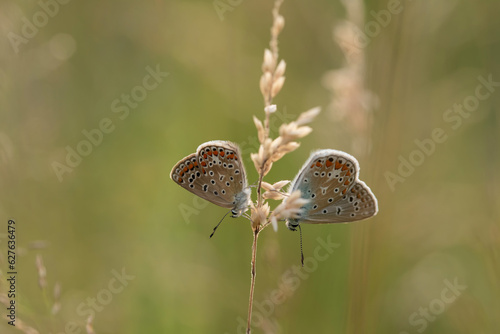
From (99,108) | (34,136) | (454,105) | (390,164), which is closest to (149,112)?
(99,108)

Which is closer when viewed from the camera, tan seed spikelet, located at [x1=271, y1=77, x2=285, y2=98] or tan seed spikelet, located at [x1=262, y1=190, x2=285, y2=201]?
tan seed spikelet, located at [x1=271, y1=77, x2=285, y2=98]

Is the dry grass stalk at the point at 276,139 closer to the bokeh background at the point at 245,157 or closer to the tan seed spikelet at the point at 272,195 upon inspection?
the tan seed spikelet at the point at 272,195

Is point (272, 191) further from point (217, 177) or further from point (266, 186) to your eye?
point (217, 177)

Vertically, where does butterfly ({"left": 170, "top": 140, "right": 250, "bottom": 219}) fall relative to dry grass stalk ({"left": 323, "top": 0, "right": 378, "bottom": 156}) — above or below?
below

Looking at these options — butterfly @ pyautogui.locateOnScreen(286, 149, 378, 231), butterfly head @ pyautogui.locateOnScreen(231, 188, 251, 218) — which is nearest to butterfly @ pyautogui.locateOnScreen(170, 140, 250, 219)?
butterfly head @ pyautogui.locateOnScreen(231, 188, 251, 218)

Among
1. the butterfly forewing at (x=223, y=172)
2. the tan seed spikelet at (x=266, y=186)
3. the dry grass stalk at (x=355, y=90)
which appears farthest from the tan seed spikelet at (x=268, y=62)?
the dry grass stalk at (x=355, y=90)

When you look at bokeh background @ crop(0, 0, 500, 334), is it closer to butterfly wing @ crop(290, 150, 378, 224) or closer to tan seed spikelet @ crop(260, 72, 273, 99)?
butterfly wing @ crop(290, 150, 378, 224)

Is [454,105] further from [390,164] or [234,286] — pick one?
[234,286]
